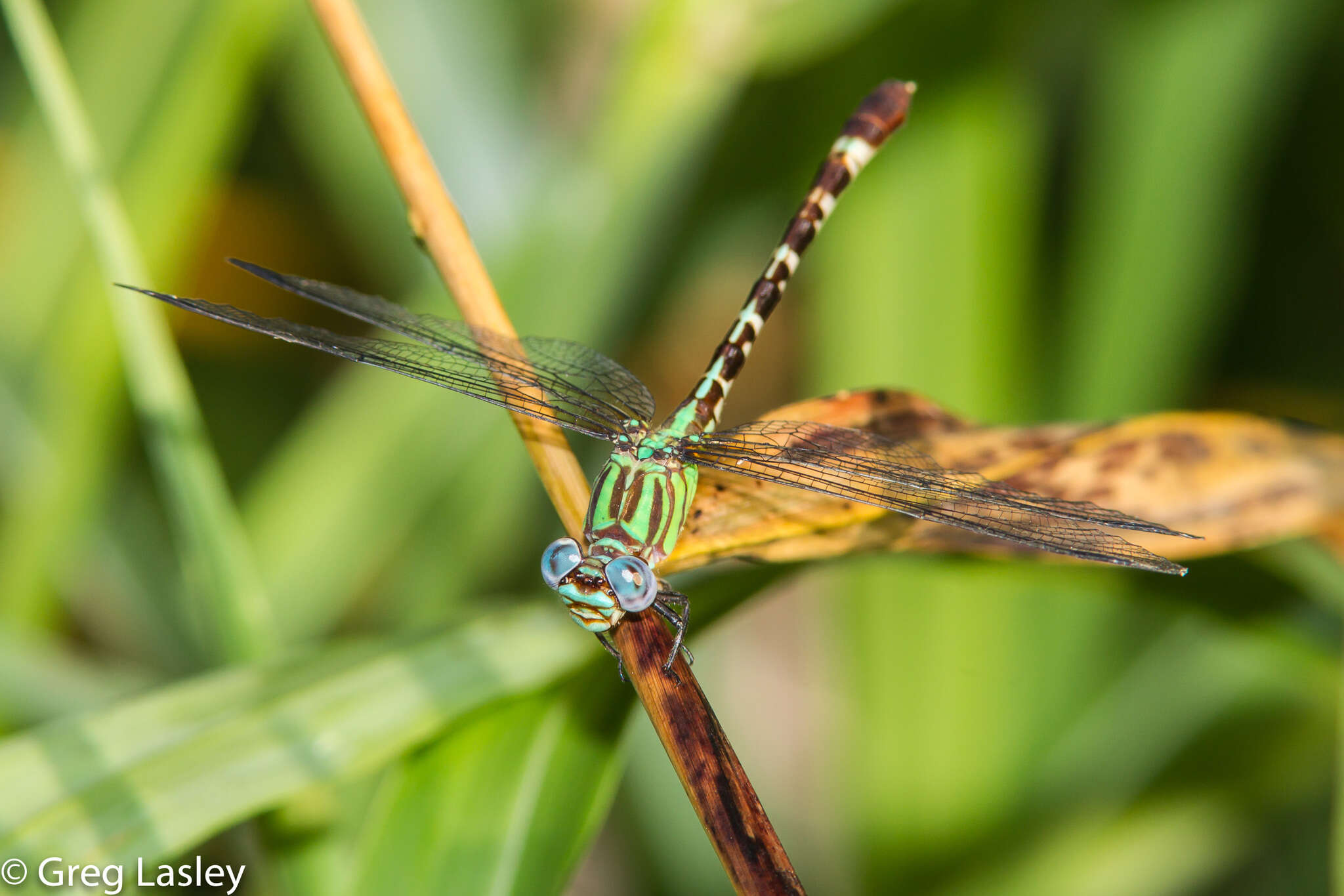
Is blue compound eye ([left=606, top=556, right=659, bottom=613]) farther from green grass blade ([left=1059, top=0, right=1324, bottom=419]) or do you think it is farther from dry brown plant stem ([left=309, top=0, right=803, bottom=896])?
green grass blade ([left=1059, top=0, right=1324, bottom=419])

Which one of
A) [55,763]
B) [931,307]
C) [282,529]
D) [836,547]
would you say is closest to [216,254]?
[282,529]

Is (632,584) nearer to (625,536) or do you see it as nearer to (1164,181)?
(625,536)

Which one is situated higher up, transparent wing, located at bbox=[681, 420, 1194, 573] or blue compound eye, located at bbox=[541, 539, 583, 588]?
blue compound eye, located at bbox=[541, 539, 583, 588]

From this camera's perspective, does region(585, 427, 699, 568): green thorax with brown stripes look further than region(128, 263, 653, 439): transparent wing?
No

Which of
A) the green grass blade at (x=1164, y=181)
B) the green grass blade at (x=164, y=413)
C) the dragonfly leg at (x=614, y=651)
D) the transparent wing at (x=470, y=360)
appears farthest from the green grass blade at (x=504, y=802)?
the green grass blade at (x=1164, y=181)

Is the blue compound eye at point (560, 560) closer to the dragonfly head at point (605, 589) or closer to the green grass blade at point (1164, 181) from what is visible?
the dragonfly head at point (605, 589)

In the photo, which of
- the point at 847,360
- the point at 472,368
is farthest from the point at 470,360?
the point at 847,360

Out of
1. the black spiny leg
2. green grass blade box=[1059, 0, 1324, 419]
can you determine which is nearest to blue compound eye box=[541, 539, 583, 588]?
the black spiny leg
